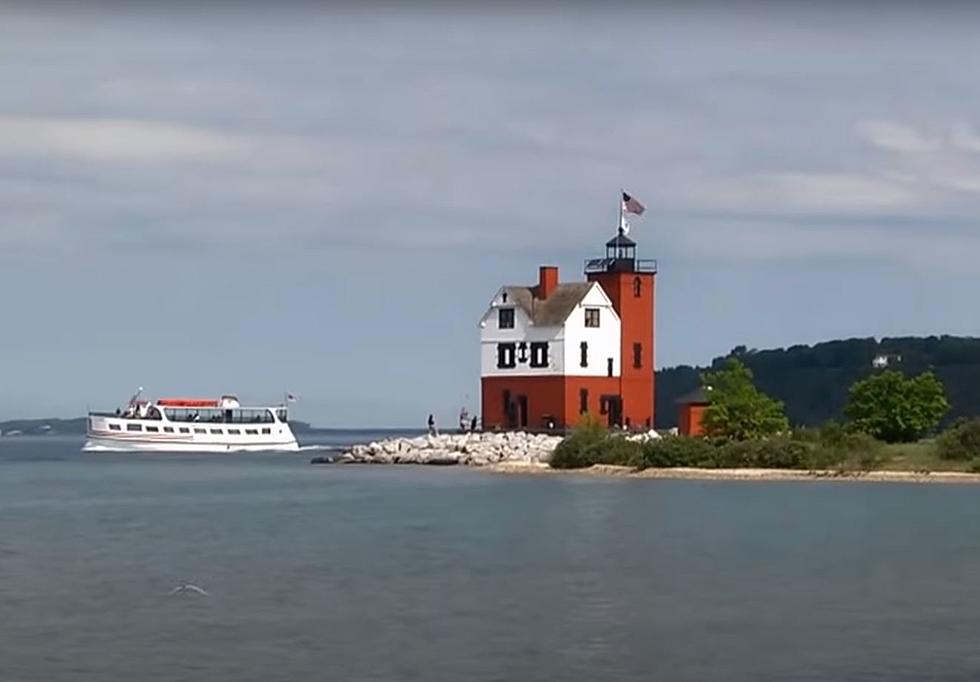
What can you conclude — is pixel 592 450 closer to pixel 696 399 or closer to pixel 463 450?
pixel 696 399

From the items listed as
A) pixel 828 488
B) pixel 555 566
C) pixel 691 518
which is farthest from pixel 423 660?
pixel 828 488

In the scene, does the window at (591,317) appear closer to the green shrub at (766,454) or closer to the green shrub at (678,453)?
the green shrub at (678,453)

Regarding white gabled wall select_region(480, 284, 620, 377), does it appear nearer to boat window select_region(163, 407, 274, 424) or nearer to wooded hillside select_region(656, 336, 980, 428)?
boat window select_region(163, 407, 274, 424)

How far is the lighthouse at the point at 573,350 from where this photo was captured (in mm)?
71250

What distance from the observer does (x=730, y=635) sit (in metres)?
23.6

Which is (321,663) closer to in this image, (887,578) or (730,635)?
(730,635)

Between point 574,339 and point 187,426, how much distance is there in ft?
108

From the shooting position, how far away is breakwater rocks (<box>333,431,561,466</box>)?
69.1 meters

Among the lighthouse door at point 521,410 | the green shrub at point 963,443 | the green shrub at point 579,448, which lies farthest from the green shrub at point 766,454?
the lighthouse door at point 521,410

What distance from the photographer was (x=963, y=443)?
5975 centimetres

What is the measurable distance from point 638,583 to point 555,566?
11.4 feet

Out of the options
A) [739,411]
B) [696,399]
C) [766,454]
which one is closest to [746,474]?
[766,454]

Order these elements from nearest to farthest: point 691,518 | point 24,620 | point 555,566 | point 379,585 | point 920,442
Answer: point 24,620
point 379,585
point 555,566
point 691,518
point 920,442

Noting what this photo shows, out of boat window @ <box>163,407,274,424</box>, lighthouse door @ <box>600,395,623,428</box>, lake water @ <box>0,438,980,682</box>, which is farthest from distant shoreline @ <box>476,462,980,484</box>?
boat window @ <box>163,407,274,424</box>
